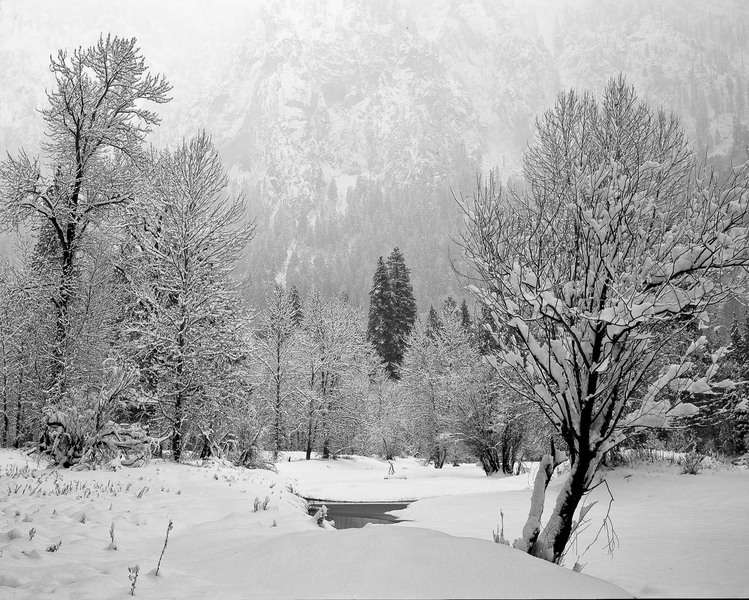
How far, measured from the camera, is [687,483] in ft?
36.6

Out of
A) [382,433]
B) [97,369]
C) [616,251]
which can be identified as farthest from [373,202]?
[616,251]

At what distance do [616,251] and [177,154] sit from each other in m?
13.8

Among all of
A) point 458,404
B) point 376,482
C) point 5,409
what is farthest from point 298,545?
point 5,409

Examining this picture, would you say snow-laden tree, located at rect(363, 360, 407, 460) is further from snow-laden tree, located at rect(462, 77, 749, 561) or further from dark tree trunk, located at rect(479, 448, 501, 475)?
snow-laden tree, located at rect(462, 77, 749, 561)

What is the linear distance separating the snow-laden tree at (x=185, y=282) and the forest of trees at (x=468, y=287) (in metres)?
0.06

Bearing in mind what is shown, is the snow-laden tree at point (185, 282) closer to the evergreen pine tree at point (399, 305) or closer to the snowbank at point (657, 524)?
the snowbank at point (657, 524)

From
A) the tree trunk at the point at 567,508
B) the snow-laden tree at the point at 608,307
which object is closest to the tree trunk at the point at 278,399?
the tree trunk at the point at 567,508

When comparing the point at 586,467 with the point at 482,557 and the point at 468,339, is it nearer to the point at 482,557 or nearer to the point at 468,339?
the point at 482,557

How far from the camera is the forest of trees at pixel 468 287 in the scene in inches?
159

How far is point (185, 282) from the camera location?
13766 mm

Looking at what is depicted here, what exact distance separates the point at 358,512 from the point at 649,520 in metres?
8.01

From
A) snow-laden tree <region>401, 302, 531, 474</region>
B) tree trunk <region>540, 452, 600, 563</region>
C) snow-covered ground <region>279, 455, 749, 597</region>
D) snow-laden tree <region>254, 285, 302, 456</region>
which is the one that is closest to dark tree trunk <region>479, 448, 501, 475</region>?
snow-laden tree <region>401, 302, 531, 474</region>

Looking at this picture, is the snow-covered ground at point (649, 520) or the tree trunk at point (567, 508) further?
the snow-covered ground at point (649, 520)

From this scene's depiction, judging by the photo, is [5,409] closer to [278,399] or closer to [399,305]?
[278,399]
